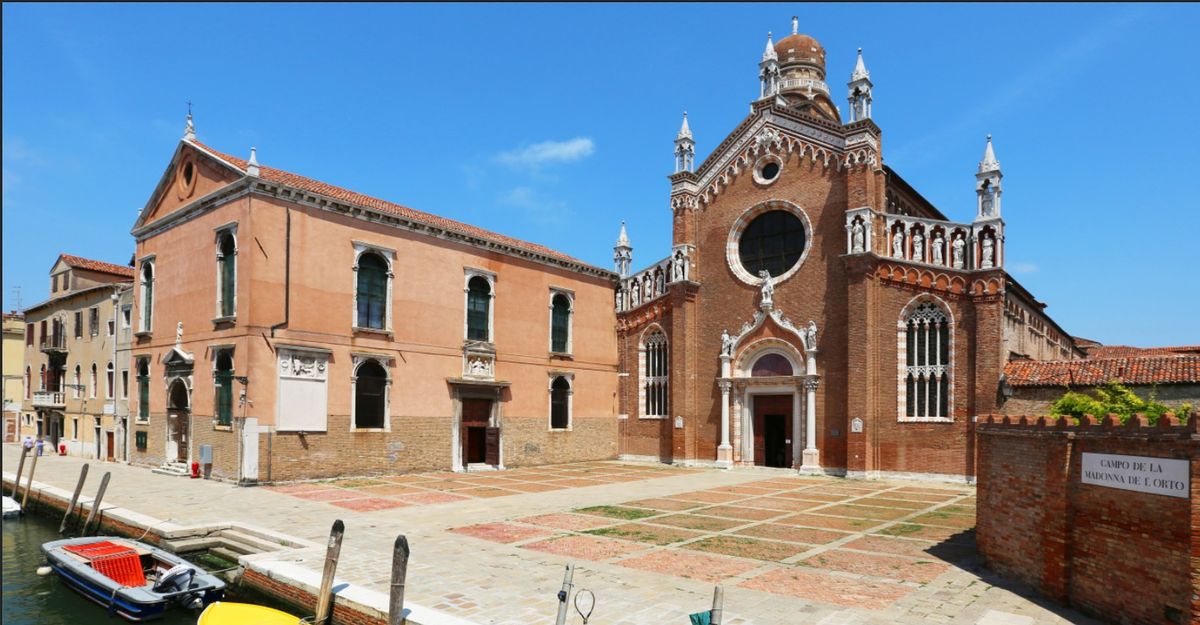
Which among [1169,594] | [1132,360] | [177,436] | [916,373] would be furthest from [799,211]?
[177,436]

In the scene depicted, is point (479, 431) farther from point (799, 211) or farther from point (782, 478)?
point (799, 211)

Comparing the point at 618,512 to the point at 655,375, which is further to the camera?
the point at 655,375

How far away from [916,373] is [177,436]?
83.6ft

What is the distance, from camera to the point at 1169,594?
789 cm

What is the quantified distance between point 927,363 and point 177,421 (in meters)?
25.7

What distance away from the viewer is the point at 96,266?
1425 inches

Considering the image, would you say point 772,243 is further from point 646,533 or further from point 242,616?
point 242,616

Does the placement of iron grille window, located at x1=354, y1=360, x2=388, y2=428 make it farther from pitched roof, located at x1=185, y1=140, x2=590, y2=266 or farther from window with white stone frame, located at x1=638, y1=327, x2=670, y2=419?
window with white stone frame, located at x1=638, y1=327, x2=670, y2=419

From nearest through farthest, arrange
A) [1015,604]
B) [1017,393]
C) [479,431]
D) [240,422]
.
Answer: [1015,604]
[240,422]
[1017,393]
[479,431]

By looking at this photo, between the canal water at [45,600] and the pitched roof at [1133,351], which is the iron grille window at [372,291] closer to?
the canal water at [45,600]

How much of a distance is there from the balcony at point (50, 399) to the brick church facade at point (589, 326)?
11.0 meters

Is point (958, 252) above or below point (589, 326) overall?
above

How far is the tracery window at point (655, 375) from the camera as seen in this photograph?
32.3 meters

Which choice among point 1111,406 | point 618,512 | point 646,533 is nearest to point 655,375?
point 618,512
